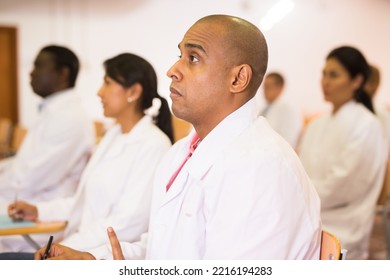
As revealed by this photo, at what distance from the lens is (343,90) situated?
7.76 feet

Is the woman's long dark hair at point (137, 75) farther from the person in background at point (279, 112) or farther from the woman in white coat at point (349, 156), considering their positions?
the person in background at point (279, 112)

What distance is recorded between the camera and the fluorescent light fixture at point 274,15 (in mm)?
1672

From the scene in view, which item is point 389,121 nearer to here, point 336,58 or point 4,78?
point 336,58

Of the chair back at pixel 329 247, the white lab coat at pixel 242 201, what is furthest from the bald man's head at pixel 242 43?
the chair back at pixel 329 247

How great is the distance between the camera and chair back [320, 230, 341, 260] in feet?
3.90

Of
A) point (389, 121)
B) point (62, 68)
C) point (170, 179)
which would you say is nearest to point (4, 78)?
point (62, 68)

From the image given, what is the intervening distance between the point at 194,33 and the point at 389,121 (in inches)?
138

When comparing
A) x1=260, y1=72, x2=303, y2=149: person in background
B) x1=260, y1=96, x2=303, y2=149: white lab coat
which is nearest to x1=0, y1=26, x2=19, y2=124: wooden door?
x1=260, y1=72, x2=303, y2=149: person in background

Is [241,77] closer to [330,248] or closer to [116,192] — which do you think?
[330,248]

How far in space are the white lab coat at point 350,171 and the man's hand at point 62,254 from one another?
1.25 metres

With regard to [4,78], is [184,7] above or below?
above

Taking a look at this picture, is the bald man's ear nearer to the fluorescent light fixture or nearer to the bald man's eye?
the bald man's eye

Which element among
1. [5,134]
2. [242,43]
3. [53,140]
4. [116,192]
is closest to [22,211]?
[116,192]

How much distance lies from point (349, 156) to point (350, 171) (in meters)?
0.07
